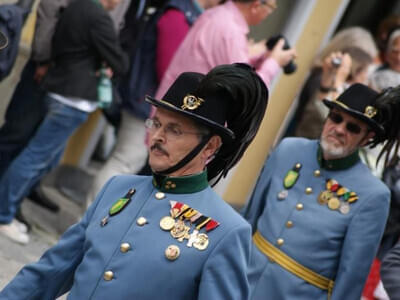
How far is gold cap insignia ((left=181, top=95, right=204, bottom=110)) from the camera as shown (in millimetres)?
2588

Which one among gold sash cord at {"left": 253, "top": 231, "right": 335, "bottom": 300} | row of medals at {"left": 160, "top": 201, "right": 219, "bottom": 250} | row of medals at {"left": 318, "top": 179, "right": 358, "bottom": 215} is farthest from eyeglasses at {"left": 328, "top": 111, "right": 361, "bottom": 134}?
row of medals at {"left": 160, "top": 201, "right": 219, "bottom": 250}

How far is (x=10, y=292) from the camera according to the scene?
2.71m

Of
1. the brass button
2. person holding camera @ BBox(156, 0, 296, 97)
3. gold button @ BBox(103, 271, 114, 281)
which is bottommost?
gold button @ BBox(103, 271, 114, 281)

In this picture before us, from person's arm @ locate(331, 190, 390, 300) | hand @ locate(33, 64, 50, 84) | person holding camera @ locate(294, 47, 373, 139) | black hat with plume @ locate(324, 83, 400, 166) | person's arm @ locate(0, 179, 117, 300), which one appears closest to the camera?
person's arm @ locate(0, 179, 117, 300)

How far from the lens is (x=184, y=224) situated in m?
2.62

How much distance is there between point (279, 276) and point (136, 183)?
1.10m

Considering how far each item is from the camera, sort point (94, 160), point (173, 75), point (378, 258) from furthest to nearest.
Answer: point (94, 160) < point (378, 258) < point (173, 75)

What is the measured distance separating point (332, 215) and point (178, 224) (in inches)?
47.5

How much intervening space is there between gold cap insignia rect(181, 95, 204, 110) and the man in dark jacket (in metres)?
2.21

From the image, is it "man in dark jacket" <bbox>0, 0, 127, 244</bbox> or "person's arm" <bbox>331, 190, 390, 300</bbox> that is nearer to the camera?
"person's arm" <bbox>331, 190, 390, 300</bbox>

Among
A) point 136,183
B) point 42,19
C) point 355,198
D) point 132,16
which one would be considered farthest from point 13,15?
point 355,198

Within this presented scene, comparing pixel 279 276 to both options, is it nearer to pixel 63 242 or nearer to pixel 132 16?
pixel 63 242

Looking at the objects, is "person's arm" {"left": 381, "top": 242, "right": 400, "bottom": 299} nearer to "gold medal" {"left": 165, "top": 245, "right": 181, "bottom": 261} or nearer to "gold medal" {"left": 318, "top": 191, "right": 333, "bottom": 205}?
"gold medal" {"left": 318, "top": 191, "right": 333, "bottom": 205}

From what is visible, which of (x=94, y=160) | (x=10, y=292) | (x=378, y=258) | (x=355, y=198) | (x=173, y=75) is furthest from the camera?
(x=94, y=160)
